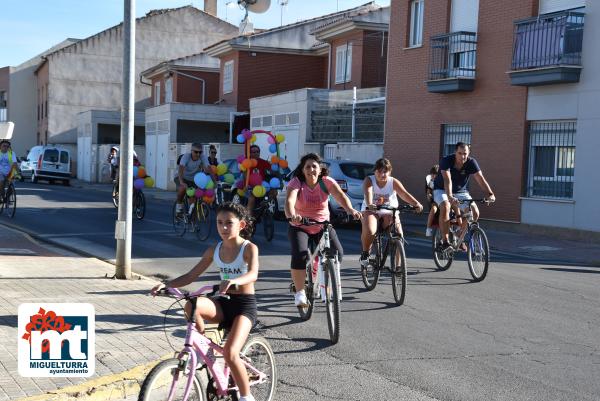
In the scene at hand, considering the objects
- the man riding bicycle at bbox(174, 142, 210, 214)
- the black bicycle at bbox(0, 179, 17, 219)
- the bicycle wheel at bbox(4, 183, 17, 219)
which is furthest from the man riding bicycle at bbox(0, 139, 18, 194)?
the man riding bicycle at bbox(174, 142, 210, 214)

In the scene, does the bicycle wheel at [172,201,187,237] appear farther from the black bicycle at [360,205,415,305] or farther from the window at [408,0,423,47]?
the window at [408,0,423,47]

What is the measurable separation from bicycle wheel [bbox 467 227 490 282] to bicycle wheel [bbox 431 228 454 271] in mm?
675

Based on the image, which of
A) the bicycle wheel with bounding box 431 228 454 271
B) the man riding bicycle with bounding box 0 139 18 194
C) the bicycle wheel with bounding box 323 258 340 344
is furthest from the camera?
the man riding bicycle with bounding box 0 139 18 194

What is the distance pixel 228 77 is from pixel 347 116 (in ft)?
50.4

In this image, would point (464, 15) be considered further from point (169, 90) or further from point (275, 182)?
point (169, 90)

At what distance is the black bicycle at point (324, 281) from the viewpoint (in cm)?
772

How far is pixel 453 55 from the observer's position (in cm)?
2386

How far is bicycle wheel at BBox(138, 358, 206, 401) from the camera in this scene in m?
4.75

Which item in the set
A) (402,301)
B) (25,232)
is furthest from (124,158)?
(25,232)

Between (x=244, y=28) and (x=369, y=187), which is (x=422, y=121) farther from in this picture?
(x=244, y=28)

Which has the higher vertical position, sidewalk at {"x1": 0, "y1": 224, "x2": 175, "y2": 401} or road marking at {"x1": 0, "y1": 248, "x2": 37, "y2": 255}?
sidewalk at {"x1": 0, "y1": 224, "x2": 175, "y2": 401}

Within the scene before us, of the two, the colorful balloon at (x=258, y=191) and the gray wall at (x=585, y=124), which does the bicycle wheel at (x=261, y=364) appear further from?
the gray wall at (x=585, y=124)

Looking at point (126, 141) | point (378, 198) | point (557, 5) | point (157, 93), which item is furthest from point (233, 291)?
point (157, 93)

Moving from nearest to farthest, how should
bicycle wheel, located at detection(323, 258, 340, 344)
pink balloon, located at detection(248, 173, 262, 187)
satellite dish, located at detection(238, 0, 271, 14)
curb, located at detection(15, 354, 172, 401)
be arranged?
curb, located at detection(15, 354, 172, 401) → bicycle wheel, located at detection(323, 258, 340, 344) → pink balloon, located at detection(248, 173, 262, 187) → satellite dish, located at detection(238, 0, 271, 14)
